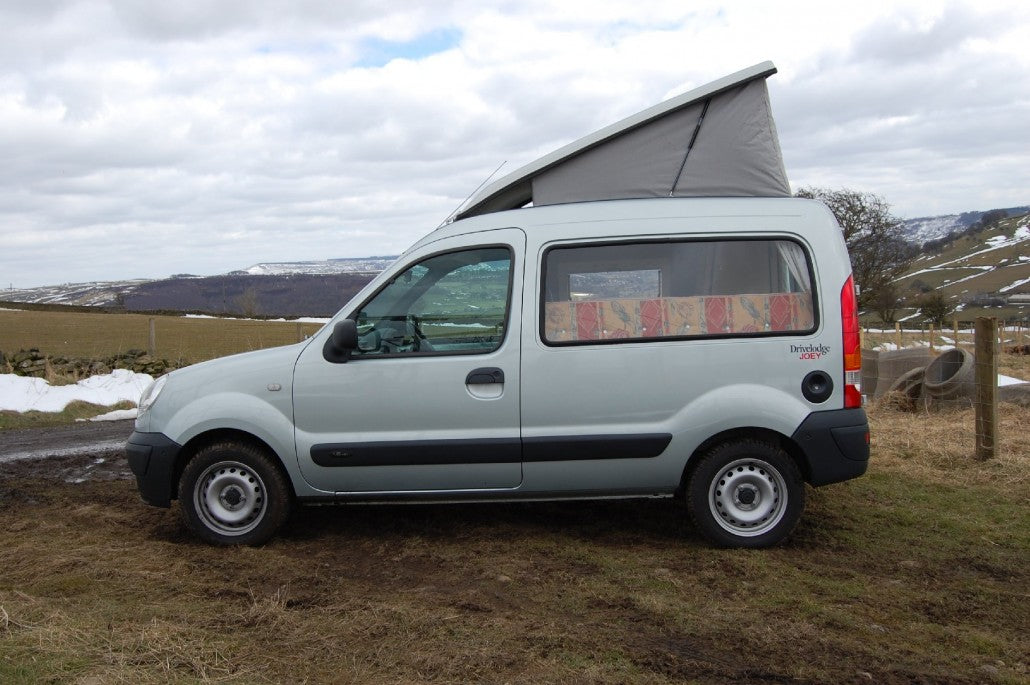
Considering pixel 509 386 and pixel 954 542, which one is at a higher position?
pixel 509 386

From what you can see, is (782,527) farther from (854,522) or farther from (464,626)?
(464,626)

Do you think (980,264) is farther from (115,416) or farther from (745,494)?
(745,494)

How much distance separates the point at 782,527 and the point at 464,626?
222cm

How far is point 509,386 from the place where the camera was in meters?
5.38

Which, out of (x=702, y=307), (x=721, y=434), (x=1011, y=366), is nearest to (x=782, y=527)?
(x=721, y=434)

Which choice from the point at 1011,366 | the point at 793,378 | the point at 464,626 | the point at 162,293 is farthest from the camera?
the point at 162,293

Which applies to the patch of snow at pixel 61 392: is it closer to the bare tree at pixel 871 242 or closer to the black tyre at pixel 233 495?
the black tyre at pixel 233 495

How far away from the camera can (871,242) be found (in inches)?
1871

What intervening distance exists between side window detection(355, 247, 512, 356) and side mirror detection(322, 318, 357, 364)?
0.33ft

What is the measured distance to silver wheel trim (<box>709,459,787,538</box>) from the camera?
5410 millimetres

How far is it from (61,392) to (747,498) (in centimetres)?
1269

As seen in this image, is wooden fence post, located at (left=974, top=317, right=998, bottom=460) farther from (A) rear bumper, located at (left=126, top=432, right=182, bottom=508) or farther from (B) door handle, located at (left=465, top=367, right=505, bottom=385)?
(A) rear bumper, located at (left=126, top=432, right=182, bottom=508)

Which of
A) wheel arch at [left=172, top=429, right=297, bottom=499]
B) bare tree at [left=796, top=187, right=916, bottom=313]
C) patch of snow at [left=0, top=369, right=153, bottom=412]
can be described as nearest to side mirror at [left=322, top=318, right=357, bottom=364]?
wheel arch at [left=172, top=429, right=297, bottom=499]

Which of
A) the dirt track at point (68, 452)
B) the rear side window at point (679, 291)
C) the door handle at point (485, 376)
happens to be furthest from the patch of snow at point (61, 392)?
the rear side window at point (679, 291)
